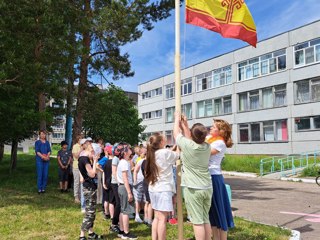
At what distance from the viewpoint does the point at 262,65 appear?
111 ft

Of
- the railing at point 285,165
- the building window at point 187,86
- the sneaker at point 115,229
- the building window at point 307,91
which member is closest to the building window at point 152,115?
the building window at point 187,86

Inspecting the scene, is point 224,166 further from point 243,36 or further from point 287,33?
point 243,36

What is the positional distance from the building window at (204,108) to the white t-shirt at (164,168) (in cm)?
3539

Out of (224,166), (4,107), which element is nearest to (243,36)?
(4,107)

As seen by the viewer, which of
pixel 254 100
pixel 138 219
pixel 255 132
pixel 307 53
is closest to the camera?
pixel 138 219

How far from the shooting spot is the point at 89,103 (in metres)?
16.4

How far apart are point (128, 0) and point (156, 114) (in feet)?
122

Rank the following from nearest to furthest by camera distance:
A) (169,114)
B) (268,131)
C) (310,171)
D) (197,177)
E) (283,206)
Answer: (197,177), (283,206), (310,171), (268,131), (169,114)

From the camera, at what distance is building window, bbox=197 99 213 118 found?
4086 cm

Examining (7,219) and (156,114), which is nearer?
(7,219)

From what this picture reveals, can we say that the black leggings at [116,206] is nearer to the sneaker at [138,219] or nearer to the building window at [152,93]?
the sneaker at [138,219]

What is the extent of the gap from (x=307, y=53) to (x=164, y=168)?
27096 millimetres

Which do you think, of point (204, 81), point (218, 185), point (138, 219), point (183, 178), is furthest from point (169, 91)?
point (183, 178)

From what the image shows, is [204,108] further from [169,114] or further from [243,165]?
[243,165]
